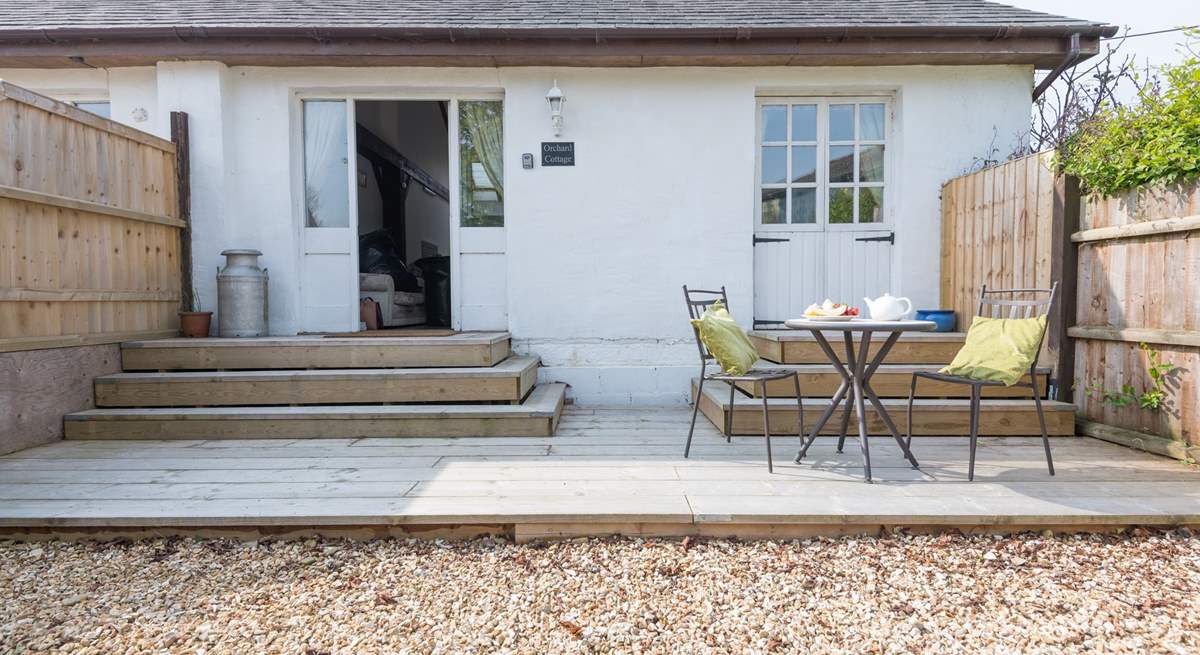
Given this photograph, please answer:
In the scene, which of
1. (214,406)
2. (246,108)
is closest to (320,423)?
(214,406)

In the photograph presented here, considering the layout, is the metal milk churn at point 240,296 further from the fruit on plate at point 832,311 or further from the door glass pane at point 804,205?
the door glass pane at point 804,205

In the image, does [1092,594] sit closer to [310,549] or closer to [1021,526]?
[1021,526]

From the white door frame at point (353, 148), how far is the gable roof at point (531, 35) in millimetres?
342

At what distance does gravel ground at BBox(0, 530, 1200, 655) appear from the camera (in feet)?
5.55

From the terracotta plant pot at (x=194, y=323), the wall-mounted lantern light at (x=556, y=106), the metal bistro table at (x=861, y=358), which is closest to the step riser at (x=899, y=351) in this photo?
Result: the metal bistro table at (x=861, y=358)

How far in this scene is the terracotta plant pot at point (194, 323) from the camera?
457 centimetres

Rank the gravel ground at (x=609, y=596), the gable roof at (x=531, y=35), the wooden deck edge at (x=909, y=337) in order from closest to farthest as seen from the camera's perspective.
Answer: the gravel ground at (x=609, y=596) → the wooden deck edge at (x=909, y=337) → the gable roof at (x=531, y=35)

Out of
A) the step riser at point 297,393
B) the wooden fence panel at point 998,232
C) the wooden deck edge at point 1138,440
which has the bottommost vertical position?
the wooden deck edge at point 1138,440

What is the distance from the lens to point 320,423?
373cm

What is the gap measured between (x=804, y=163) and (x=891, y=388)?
2.11 metres

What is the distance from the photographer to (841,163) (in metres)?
5.13

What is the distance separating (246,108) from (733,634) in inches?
203

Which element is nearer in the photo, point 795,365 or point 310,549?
point 310,549

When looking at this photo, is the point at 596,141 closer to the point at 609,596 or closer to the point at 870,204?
the point at 870,204
